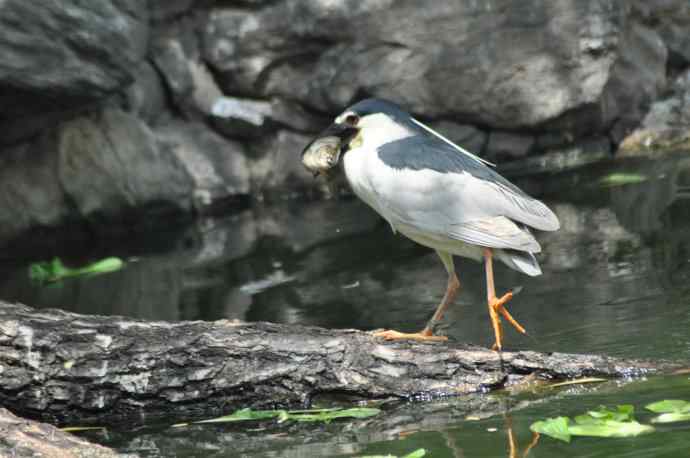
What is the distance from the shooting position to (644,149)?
11.4 m

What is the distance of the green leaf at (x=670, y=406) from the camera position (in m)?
3.75

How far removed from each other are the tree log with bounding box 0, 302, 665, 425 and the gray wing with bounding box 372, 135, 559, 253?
0.61 metres

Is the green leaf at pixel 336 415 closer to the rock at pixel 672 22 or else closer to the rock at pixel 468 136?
the rock at pixel 468 136

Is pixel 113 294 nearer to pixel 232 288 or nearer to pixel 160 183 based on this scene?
pixel 232 288

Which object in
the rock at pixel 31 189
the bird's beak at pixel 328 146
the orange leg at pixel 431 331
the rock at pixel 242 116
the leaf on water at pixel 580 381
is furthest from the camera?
the rock at pixel 242 116

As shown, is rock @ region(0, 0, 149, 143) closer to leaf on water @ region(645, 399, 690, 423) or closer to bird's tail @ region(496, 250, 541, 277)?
bird's tail @ region(496, 250, 541, 277)

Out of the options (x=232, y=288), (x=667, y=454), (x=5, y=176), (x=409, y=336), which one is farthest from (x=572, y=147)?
(x=667, y=454)

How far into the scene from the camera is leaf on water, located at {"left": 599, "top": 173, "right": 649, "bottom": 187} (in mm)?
9727

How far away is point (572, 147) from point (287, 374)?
7469 millimetres

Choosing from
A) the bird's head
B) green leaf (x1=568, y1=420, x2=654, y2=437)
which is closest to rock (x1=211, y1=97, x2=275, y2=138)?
the bird's head

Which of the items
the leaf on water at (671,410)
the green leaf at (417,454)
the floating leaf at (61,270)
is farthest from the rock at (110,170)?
the leaf on water at (671,410)

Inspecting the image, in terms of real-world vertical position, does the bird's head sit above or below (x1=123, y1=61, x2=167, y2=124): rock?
above

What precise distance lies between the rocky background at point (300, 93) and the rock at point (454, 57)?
1 centimetres

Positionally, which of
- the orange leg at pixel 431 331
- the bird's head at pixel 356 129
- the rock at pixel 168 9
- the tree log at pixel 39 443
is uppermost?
the rock at pixel 168 9
